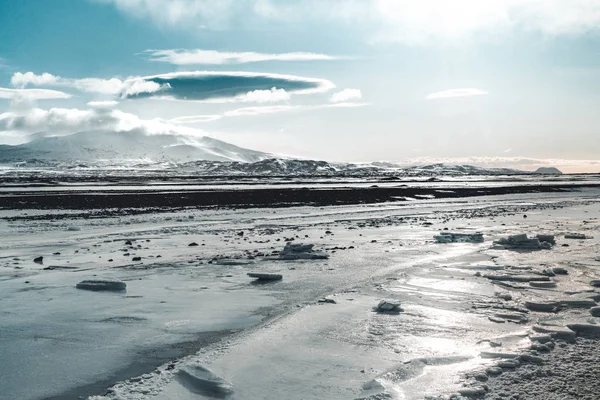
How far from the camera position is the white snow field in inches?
220

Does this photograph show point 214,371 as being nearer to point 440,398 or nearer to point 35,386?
point 35,386

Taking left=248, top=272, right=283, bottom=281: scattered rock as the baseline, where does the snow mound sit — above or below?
below

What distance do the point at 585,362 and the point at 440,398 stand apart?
7.32 ft

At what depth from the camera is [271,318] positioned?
26.6 ft

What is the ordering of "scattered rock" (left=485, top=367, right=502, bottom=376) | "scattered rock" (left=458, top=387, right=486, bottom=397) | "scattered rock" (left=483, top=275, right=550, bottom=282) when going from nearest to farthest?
"scattered rock" (left=458, top=387, right=486, bottom=397) < "scattered rock" (left=485, top=367, right=502, bottom=376) < "scattered rock" (left=483, top=275, right=550, bottom=282)

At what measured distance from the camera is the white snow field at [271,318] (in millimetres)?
5578

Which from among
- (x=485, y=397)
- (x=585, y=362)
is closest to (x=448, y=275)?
(x=585, y=362)

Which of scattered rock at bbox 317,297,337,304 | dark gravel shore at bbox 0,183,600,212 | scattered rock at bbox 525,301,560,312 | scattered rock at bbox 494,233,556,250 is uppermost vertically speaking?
dark gravel shore at bbox 0,183,600,212

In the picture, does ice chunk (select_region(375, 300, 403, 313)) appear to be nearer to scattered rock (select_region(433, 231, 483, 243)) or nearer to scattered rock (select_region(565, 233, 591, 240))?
scattered rock (select_region(433, 231, 483, 243))

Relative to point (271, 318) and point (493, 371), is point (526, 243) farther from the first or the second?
point (493, 371)

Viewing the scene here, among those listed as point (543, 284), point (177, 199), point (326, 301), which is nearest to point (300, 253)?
point (326, 301)

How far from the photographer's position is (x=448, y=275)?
11352 millimetres

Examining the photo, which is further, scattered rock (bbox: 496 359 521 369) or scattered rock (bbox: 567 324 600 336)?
scattered rock (bbox: 567 324 600 336)

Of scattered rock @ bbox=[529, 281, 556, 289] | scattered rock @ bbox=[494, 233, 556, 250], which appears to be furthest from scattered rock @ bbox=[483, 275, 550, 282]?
scattered rock @ bbox=[494, 233, 556, 250]
